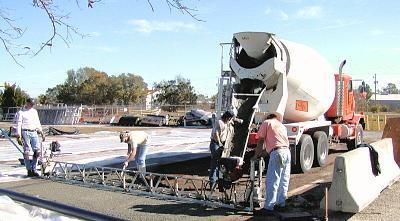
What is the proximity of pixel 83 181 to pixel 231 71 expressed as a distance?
464 cm

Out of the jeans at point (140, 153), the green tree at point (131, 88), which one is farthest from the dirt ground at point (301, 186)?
the green tree at point (131, 88)

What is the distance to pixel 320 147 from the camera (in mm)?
14008

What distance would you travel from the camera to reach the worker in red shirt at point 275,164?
789 cm

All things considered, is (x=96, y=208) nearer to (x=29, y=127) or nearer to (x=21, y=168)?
(x=29, y=127)

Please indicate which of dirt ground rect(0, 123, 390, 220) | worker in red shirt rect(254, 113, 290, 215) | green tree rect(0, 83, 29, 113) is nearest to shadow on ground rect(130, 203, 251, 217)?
dirt ground rect(0, 123, 390, 220)

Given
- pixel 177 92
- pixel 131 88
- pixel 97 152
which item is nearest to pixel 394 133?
pixel 97 152

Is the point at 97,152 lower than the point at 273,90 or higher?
lower

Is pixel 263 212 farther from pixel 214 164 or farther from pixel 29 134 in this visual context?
pixel 29 134

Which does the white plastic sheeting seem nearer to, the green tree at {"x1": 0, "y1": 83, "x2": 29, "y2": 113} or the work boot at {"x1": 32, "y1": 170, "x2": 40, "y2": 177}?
the work boot at {"x1": 32, "y1": 170, "x2": 40, "y2": 177}

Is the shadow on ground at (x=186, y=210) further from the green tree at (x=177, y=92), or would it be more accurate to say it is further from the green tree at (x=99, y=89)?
the green tree at (x=99, y=89)

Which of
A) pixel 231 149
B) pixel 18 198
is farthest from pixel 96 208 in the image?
pixel 18 198

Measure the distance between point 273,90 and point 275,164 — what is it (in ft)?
14.8

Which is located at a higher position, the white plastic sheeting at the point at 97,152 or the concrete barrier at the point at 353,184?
the concrete barrier at the point at 353,184

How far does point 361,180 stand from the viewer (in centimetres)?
835
